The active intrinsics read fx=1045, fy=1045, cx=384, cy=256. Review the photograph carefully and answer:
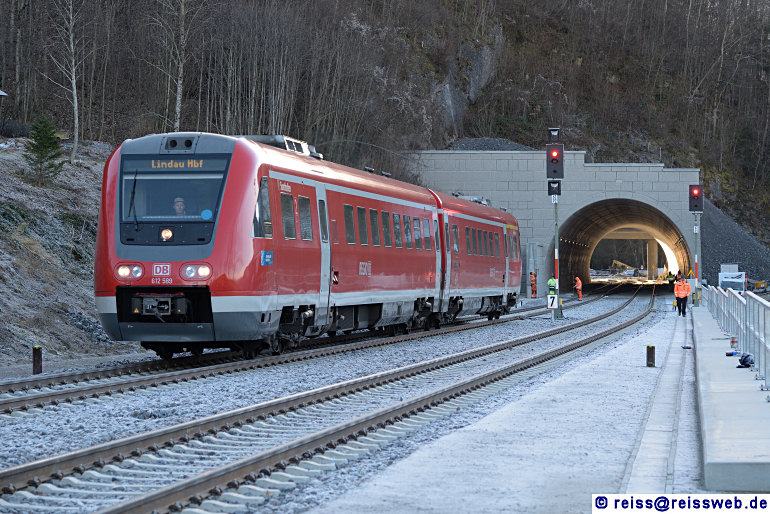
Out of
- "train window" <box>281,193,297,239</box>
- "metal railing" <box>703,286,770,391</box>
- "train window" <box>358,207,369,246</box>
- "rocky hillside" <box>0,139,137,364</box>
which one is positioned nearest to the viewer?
"metal railing" <box>703,286,770,391</box>

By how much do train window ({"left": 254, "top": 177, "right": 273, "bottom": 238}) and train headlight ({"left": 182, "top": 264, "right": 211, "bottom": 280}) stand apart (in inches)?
37.6

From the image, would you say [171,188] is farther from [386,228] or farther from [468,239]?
[468,239]

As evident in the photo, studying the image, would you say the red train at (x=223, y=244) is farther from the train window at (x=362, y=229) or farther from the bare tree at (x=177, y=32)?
the bare tree at (x=177, y=32)

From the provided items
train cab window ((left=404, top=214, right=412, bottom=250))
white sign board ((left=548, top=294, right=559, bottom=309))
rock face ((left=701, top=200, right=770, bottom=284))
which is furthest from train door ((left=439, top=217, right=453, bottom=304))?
rock face ((left=701, top=200, right=770, bottom=284))

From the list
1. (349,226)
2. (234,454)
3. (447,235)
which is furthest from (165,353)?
(447,235)

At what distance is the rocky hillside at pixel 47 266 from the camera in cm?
1903

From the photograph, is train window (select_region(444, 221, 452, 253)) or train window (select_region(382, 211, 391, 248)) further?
train window (select_region(444, 221, 452, 253))

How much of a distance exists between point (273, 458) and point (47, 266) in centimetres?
1553

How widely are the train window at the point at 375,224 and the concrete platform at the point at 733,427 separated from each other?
7.20 meters

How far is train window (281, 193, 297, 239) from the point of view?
16.8 metres

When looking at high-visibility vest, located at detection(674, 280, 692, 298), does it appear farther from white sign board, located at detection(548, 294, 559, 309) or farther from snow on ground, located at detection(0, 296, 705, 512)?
snow on ground, located at detection(0, 296, 705, 512)

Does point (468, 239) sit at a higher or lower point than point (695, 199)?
lower

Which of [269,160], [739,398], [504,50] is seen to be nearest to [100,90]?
[269,160]

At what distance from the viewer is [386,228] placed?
22.2 meters
